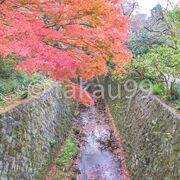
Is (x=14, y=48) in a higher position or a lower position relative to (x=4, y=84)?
higher

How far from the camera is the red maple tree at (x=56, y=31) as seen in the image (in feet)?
25.8

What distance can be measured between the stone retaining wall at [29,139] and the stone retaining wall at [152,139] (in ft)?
9.81

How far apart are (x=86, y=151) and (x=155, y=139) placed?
5.37 metres

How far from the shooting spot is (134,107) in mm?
13945

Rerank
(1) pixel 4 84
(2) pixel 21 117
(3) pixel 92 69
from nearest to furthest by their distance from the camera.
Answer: (2) pixel 21 117 → (1) pixel 4 84 → (3) pixel 92 69

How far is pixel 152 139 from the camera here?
9.15 meters

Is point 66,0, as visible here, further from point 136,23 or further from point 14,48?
point 136,23

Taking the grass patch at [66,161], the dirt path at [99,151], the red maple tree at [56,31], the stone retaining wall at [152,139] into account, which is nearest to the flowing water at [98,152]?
the dirt path at [99,151]

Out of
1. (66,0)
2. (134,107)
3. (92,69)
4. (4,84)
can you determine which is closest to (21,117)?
(4,84)

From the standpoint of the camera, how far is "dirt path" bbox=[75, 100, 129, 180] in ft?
37.1

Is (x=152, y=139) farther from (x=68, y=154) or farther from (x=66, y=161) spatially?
(x=68, y=154)

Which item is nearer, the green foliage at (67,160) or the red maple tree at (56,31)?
the red maple tree at (56,31)

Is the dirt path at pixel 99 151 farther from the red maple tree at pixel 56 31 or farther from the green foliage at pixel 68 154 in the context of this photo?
the red maple tree at pixel 56 31

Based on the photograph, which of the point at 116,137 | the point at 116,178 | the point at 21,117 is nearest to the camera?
the point at 21,117
